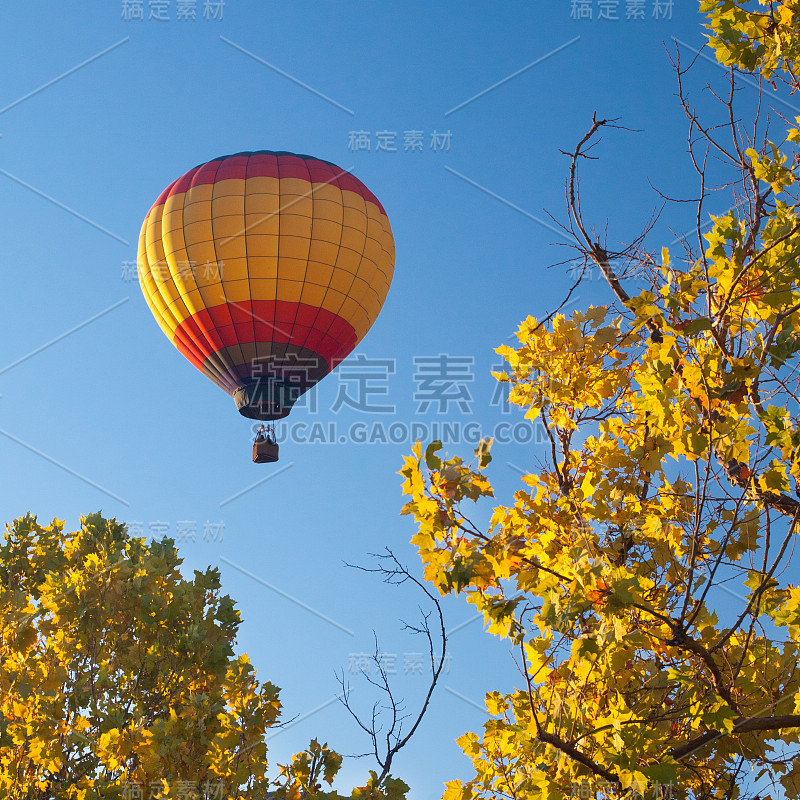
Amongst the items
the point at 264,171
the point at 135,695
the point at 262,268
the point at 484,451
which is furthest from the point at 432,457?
the point at 264,171

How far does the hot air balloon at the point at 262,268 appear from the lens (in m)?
17.8

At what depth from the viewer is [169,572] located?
8.39 metres

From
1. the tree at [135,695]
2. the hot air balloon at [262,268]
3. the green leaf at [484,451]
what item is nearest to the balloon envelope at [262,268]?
the hot air balloon at [262,268]

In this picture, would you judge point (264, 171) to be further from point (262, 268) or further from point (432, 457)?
point (432, 457)

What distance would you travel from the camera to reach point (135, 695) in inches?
295

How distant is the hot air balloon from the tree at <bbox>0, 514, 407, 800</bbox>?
9.98 m

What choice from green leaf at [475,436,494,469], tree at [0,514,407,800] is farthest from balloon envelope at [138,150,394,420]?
green leaf at [475,436,494,469]

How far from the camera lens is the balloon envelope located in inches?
701

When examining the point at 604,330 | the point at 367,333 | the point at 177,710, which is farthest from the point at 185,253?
Result: the point at 604,330

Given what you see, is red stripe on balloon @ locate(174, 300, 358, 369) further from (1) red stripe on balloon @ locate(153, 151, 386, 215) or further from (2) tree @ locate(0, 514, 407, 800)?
(2) tree @ locate(0, 514, 407, 800)

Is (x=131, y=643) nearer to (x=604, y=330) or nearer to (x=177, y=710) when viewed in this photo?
(x=177, y=710)

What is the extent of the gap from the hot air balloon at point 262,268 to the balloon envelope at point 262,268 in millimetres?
23

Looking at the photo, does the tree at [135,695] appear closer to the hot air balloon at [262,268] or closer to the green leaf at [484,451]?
the green leaf at [484,451]

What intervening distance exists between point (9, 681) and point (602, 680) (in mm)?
5746
